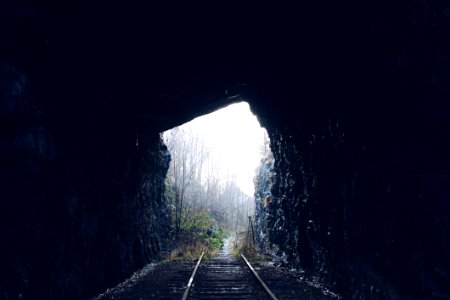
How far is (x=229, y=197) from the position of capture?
64.7 meters

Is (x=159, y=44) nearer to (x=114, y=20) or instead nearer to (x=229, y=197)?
(x=114, y=20)

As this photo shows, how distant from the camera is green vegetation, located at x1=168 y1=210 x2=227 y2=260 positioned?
16.3 meters

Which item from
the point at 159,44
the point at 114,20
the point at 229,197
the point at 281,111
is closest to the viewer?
the point at 114,20

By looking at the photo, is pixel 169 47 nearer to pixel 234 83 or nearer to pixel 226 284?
pixel 234 83

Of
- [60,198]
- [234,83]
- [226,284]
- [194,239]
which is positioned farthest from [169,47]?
[194,239]

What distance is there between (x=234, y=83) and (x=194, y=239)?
40.1 feet

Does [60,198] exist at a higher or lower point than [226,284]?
higher

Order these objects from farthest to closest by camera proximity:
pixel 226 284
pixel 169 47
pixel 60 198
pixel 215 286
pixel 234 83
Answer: pixel 234 83 → pixel 226 284 → pixel 215 286 → pixel 169 47 → pixel 60 198

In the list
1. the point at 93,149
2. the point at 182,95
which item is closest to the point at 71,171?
the point at 93,149

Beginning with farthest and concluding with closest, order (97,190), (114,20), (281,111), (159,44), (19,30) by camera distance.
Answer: (281,111)
(97,190)
(159,44)
(114,20)
(19,30)

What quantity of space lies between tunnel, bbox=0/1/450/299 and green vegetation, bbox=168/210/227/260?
5847mm

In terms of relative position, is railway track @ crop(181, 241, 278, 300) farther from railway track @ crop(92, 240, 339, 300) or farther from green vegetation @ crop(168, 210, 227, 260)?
green vegetation @ crop(168, 210, 227, 260)

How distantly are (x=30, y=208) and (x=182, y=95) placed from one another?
6381 millimetres

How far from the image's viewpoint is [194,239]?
20.6 meters
